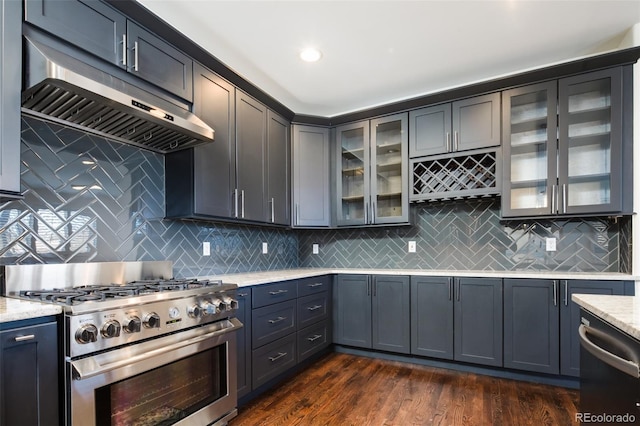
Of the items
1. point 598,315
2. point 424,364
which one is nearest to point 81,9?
point 598,315

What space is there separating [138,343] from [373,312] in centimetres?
216

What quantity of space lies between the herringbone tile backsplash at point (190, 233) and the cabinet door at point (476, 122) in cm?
59

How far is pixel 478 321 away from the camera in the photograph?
2.83 meters

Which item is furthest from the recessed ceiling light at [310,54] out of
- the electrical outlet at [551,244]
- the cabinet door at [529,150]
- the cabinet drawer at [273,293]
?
the electrical outlet at [551,244]

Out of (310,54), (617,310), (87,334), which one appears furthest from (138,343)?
(310,54)

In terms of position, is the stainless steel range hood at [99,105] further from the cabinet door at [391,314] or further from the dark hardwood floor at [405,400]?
the cabinet door at [391,314]

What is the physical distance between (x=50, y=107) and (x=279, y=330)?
6.46ft

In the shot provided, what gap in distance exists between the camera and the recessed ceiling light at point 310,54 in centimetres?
263

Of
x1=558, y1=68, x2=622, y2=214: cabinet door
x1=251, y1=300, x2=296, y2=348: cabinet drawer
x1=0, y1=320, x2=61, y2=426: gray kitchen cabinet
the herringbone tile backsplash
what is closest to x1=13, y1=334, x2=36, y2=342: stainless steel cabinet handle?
x1=0, y1=320, x2=61, y2=426: gray kitchen cabinet

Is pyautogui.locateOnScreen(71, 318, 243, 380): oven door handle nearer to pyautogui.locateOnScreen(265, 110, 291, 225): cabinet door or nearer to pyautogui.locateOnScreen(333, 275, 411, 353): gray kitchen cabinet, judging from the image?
pyautogui.locateOnScreen(265, 110, 291, 225): cabinet door

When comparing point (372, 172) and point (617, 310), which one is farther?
point (372, 172)

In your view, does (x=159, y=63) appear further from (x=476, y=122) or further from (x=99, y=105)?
(x=476, y=122)

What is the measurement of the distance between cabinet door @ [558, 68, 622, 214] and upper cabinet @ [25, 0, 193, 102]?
289 cm

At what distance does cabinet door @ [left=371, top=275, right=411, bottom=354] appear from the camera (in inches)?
122
